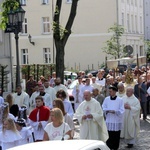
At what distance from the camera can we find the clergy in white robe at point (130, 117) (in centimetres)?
1513

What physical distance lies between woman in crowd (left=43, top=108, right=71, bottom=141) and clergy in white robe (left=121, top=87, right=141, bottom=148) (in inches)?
199

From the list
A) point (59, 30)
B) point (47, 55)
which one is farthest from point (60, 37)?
point (47, 55)

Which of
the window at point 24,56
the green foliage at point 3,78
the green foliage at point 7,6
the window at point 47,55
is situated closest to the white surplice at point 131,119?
the green foliage at point 7,6

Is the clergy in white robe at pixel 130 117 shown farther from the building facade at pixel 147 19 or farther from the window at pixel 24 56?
the building facade at pixel 147 19

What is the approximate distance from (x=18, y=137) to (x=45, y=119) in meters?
2.38

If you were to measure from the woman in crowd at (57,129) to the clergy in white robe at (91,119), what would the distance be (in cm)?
332

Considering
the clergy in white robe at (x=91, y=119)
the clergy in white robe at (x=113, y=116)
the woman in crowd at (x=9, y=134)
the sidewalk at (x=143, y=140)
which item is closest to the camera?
the woman in crowd at (x=9, y=134)

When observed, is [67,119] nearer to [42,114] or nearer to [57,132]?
[42,114]

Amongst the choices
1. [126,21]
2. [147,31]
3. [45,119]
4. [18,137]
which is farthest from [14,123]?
[147,31]

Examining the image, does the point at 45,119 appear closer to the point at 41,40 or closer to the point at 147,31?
the point at 41,40

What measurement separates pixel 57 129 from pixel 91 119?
357cm

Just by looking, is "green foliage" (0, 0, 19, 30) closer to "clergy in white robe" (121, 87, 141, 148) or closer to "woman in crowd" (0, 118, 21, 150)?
"clergy in white robe" (121, 87, 141, 148)

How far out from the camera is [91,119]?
539 inches

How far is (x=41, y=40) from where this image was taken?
200ft
